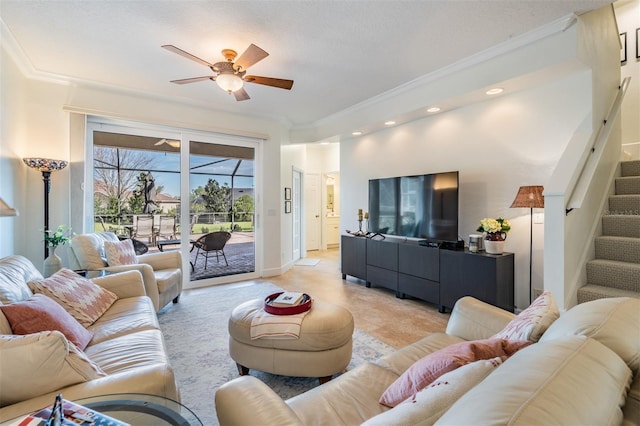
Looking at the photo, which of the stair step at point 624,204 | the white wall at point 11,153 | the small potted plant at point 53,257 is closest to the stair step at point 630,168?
the stair step at point 624,204

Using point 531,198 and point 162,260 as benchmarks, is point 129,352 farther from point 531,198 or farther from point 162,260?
point 531,198

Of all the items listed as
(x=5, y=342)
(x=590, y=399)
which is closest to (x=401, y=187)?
(x=590, y=399)

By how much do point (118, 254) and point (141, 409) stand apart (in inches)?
103

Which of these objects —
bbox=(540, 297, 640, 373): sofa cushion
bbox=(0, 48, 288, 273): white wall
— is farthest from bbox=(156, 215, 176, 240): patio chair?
bbox=(540, 297, 640, 373): sofa cushion

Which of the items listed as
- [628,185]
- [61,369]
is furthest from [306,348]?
[628,185]

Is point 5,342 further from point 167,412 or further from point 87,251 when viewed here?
point 87,251

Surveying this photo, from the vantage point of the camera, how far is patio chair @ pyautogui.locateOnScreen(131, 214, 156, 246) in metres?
4.07

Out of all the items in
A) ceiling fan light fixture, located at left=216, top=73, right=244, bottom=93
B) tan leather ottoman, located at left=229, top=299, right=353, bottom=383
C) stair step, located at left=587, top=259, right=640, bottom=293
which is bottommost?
tan leather ottoman, located at left=229, top=299, right=353, bottom=383

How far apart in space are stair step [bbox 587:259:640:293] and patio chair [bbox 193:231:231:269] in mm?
4475

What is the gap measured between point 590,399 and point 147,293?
318 centimetres

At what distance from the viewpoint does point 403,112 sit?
12.6 ft

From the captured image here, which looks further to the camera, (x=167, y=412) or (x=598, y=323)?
(x=167, y=412)

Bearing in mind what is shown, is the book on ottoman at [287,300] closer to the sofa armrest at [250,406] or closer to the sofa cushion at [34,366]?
the sofa armrest at [250,406]

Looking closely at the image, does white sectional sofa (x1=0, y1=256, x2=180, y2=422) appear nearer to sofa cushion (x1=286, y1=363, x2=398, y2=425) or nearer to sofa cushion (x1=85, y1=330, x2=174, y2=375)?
sofa cushion (x1=85, y1=330, x2=174, y2=375)
